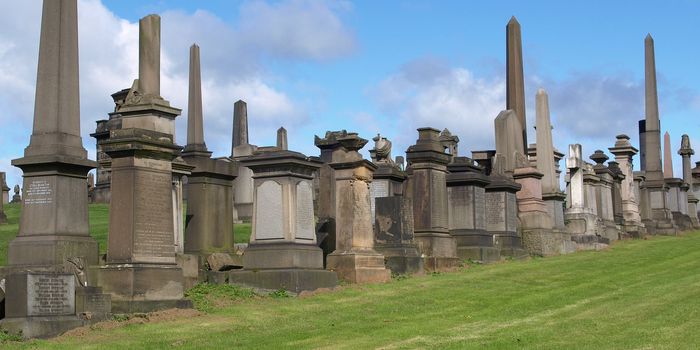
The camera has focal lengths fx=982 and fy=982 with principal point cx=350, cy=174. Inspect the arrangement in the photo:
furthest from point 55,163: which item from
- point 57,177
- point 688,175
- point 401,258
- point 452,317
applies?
point 688,175

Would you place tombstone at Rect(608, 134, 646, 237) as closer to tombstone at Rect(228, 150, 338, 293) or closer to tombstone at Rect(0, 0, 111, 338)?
tombstone at Rect(228, 150, 338, 293)

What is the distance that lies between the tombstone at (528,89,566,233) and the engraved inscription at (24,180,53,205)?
668 inches

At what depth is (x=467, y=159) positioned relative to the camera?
24.6 m

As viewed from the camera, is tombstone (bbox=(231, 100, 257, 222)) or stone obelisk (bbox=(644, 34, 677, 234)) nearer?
tombstone (bbox=(231, 100, 257, 222))

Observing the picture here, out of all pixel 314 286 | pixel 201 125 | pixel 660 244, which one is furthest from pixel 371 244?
pixel 660 244

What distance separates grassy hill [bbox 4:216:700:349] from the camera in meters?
12.2

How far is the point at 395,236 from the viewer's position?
20594 mm

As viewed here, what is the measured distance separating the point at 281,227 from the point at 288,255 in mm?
580

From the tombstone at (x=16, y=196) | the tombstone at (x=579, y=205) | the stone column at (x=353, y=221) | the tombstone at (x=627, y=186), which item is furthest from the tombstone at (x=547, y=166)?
the tombstone at (x=16, y=196)

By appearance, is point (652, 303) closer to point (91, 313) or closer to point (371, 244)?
point (371, 244)

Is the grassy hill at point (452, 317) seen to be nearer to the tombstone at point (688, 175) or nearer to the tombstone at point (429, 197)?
the tombstone at point (429, 197)

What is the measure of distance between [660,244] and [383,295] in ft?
47.9

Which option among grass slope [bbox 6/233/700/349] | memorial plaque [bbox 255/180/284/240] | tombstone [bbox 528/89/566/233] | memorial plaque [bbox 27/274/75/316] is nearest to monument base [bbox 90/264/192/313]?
grass slope [bbox 6/233/700/349]

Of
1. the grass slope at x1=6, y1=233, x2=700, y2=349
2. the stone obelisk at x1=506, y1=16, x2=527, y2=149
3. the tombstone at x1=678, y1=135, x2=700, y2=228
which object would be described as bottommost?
the grass slope at x1=6, y1=233, x2=700, y2=349
